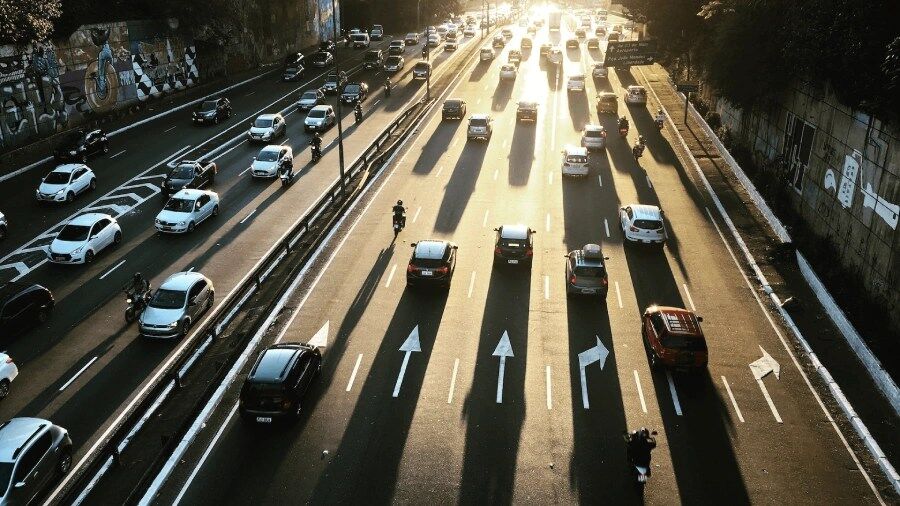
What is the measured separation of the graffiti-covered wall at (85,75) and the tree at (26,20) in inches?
54.3

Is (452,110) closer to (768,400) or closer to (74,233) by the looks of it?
(74,233)

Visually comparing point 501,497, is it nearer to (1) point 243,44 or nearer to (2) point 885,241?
(2) point 885,241

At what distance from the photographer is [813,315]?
85.8 ft

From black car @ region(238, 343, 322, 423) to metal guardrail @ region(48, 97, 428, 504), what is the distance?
7.12 ft

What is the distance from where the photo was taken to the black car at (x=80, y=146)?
43.1m

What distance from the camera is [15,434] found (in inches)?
667

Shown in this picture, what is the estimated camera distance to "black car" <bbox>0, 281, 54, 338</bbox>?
23984mm

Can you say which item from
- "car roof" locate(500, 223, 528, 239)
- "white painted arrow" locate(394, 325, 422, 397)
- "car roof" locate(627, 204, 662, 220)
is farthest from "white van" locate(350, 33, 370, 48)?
"white painted arrow" locate(394, 325, 422, 397)

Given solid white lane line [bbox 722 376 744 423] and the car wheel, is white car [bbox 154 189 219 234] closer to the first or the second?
the car wheel

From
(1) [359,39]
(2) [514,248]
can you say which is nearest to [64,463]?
(2) [514,248]

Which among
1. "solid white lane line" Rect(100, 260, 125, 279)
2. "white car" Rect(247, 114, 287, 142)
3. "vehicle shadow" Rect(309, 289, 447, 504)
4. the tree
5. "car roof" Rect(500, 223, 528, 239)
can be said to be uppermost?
the tree

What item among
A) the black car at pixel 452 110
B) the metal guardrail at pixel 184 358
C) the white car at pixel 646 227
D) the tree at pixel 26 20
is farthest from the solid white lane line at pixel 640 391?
the tree at pixel 26 20

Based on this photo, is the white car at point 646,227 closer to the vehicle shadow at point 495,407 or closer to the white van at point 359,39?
the vehicle shadow at point 495,407

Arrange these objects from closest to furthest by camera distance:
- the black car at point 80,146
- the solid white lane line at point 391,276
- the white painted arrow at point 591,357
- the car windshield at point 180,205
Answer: the white painted arrow at point 591,357 → the solid white lane line at point 391,276 → the car windshield at point 180,205 → the black car at point 80,146
